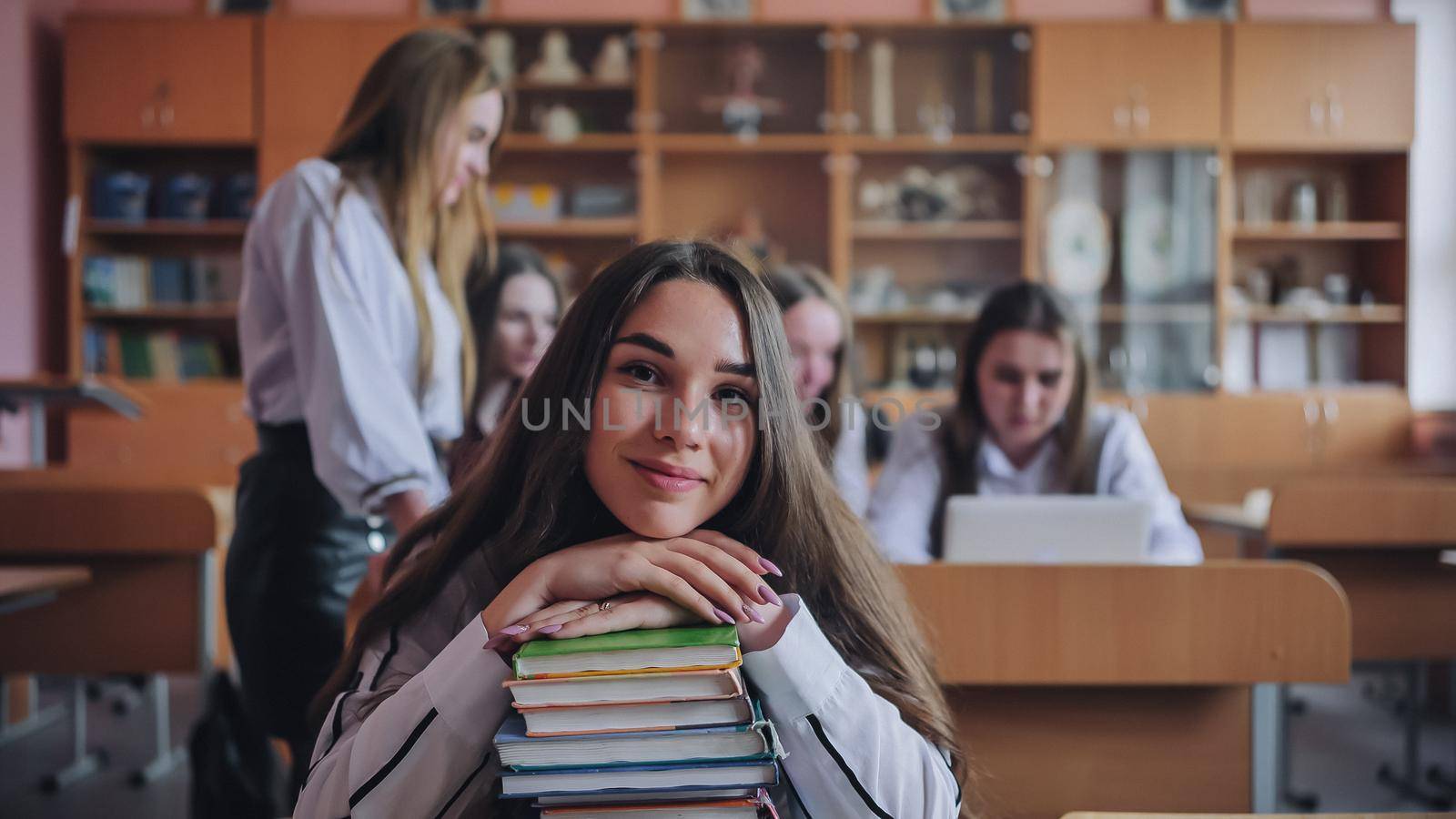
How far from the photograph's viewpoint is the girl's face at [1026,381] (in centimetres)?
218

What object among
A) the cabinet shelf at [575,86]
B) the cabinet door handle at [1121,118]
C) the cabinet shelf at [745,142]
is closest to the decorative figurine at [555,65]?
the cabinet shelf at [575,86]

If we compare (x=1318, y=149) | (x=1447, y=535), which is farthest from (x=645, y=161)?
(x=1447, y=535)

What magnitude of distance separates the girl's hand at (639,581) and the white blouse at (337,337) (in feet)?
2.05

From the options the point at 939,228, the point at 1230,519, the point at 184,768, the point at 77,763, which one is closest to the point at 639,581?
the point at 1230,519

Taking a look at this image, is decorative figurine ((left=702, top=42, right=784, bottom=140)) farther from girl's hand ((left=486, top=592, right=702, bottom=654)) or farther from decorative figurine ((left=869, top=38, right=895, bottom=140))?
girl's hand ((left=486, top=592, right=702, bottom=654))

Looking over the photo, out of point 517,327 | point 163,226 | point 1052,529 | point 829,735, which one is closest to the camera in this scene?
point 829,735

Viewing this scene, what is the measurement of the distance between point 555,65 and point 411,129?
3.58 metres

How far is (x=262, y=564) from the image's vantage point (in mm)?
1353

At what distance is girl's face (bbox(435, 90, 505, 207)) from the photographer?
1.45 metres

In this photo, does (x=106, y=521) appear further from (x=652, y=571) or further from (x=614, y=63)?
(x=614, y=63)

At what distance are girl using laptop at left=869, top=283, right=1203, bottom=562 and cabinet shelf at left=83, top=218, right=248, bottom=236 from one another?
3.68m

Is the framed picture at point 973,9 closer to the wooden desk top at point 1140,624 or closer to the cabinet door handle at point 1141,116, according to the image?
the cabinet door handle at point 1141,116

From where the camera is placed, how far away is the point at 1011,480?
2283 mm

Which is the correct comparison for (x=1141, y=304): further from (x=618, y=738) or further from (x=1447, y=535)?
(x=618, y=738)
